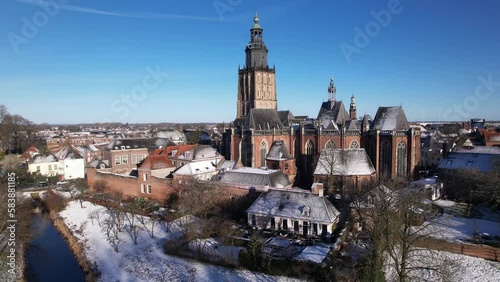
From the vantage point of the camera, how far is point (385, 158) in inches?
1791

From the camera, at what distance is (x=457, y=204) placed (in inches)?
1506

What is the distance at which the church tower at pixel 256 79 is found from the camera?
6381 centimetres

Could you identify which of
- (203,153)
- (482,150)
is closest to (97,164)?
(203,153)

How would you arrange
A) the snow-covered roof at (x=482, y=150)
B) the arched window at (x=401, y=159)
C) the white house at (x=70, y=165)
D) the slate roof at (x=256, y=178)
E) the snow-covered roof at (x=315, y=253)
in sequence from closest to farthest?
the snow-covered roof at (x=315, y=253), the slate roof at (x=256, y=178), the snow-covered roof at (x=482, y=150), the arched window at (x=401, y=159), the white house at (x=70, y=165)

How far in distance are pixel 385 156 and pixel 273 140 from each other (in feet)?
51.1

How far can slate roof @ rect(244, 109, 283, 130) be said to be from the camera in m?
51.1

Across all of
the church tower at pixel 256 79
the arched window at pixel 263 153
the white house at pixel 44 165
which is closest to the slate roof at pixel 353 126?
the arched window at pixel 263 153

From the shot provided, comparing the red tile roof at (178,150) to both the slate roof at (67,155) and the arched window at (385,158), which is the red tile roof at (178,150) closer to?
the slate roof at (67,155)

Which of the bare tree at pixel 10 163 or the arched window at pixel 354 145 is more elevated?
the arched window at pixel 354 145

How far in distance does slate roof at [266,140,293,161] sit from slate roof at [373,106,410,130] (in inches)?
497

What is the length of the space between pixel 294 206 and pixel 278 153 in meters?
16.7

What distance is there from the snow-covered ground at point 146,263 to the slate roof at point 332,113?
29.9 metres

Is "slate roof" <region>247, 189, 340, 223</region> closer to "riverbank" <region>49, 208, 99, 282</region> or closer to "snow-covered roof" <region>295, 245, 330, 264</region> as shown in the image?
"snow-covered roof" <region>295, 245, 330, 264</region>

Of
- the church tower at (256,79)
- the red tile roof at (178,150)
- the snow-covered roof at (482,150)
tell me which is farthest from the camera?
the church tower at (256,79)
